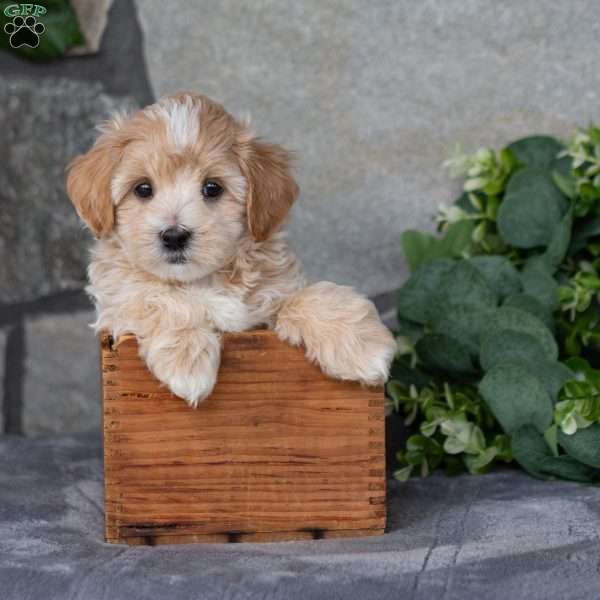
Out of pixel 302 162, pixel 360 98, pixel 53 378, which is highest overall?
pixel 360 98

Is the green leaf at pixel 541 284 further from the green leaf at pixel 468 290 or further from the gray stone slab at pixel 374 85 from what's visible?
the gray stone slab at pixel 374 85

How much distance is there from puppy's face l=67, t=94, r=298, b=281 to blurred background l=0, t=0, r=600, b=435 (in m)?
1.02

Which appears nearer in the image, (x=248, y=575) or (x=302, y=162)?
(x=248, y=575)

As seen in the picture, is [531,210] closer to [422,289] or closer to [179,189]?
[422,289]

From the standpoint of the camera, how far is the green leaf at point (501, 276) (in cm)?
297

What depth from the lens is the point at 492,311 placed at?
2836 mm

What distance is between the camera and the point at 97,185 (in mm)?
2295

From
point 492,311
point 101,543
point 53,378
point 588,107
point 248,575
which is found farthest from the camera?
point 53,378

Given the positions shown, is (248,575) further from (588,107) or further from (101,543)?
(588,107)

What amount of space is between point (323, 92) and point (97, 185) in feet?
4.09

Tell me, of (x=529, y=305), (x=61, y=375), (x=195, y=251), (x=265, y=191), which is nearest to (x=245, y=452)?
(x=195, y=251)

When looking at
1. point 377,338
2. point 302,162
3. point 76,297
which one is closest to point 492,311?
point 377,338

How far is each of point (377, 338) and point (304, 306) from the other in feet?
0.58

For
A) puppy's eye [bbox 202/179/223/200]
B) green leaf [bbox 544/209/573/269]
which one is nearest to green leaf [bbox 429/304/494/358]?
green leaf [bbox 544/209/573/269]
